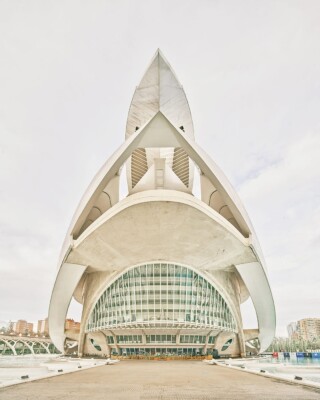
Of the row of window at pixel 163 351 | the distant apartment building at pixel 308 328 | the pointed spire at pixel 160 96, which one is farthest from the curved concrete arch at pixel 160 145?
the distant apartment building at pixel 308 328

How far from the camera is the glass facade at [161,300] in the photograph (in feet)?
111

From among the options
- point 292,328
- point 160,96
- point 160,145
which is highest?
point 160,96

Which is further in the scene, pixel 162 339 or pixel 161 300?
pixel 161 300

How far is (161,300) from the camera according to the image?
112 ft

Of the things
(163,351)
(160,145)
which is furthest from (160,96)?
(163,351)

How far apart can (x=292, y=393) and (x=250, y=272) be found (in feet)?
87.5

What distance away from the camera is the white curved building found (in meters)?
26.3

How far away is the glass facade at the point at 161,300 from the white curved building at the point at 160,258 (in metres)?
0.11

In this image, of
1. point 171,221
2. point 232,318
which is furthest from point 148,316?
point 171,221

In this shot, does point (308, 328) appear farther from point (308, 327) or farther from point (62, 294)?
point (62, 294)

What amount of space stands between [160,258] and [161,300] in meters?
4.78

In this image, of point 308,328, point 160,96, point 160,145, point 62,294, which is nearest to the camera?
point 160,145

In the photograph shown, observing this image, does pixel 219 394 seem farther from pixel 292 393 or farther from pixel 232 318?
pixel 232 318

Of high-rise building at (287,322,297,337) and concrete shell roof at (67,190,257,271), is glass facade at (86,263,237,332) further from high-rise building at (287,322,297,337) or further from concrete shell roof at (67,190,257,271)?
high-rise building at (287,322,297,337)
